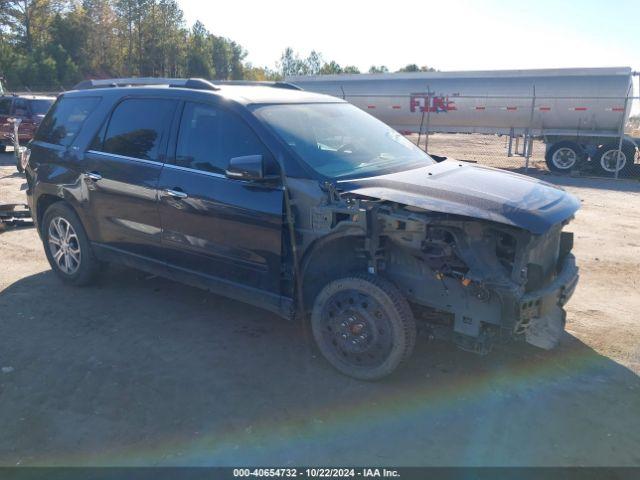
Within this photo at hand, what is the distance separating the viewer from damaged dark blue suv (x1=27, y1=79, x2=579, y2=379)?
3.58 metres

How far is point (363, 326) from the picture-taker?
3.86 m

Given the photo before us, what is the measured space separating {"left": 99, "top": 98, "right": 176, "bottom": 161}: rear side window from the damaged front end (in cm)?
180

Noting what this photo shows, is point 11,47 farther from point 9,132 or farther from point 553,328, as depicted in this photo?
point 553,328

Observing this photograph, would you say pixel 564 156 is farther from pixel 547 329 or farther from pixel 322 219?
pixel 322 219

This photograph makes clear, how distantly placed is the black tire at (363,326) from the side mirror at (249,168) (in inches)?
36.0

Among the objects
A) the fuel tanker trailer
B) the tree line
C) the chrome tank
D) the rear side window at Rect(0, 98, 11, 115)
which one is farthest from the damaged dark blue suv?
the tree line

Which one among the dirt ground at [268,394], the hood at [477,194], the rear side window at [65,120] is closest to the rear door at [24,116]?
the rear side window at [65,120]

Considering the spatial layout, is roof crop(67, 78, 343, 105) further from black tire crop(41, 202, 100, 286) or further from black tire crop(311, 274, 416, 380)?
black tire crop(311, 274, 416, 380)

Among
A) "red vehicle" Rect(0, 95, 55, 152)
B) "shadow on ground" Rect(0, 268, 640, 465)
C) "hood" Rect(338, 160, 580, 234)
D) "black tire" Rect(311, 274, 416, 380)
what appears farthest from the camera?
"red vehicle" Rect(0, 95, 55, 152)

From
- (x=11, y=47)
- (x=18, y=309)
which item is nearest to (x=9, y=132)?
(x=18, y=309)

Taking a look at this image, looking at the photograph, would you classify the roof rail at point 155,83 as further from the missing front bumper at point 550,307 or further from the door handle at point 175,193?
the missing front bumper at point 550,307

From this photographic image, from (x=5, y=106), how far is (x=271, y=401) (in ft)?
60.7

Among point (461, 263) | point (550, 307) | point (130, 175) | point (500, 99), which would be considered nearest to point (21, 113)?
point (500, 99)

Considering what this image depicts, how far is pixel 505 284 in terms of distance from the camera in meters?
3.41
